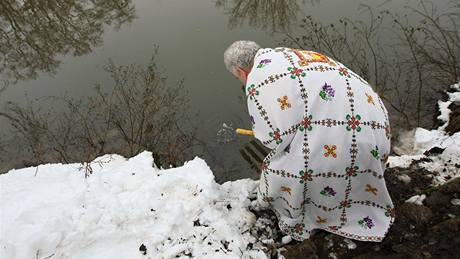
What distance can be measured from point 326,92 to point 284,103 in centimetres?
27

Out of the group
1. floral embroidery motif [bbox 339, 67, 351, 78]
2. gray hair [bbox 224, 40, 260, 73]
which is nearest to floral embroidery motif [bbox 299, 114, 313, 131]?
floral embroidery motif [bbox 339, 67, 351, 78]

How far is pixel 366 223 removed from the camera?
266 centimetres

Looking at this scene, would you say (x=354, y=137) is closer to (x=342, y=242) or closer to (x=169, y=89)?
(x=342, y=242)

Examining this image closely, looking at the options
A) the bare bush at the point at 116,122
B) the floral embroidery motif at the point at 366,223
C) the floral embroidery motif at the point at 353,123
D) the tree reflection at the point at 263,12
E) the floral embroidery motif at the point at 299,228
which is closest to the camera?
the floral embroidery motif at the point at 353,123

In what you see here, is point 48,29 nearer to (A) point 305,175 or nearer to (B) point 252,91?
(B) point 252,91

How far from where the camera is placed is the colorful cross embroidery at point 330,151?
2.37 metres

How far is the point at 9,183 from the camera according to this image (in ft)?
11.5

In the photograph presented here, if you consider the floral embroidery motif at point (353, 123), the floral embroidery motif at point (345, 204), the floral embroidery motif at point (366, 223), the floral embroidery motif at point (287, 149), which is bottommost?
the floral embroidery motif at point (366, 223)

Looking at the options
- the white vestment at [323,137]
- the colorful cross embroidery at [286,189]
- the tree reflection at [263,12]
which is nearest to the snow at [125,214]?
the colorful cross embroidery at [286,189]

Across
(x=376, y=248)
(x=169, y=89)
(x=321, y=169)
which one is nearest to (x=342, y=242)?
(x=376, y=248)

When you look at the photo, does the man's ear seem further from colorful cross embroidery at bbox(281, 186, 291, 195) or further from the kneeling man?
colorful cross embroidery at bbox(281, 186, 291, 195)

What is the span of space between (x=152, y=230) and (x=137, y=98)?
3837mm

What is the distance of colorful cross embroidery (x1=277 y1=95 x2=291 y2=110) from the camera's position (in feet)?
7.76

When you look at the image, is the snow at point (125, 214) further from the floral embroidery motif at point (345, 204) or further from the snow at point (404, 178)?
the snow at point (404, 178)
